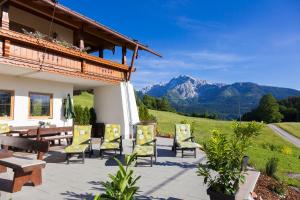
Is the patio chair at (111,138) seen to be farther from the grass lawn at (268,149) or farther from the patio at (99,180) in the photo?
the grass lawn at (268,149)

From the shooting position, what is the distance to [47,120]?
14.0m

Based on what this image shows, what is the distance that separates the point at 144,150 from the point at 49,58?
5309 millimetres

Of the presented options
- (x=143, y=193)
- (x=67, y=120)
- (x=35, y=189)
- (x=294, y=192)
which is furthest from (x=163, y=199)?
(x=67, y=120)

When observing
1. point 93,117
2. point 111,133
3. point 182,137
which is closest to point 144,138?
point 111,133

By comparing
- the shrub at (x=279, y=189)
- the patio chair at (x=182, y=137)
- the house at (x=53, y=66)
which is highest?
the house at (x=53, y=66)

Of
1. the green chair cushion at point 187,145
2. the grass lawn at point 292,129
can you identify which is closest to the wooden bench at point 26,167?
the green chair cushion at point 187,145

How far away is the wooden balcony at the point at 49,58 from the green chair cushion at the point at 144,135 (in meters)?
4.14

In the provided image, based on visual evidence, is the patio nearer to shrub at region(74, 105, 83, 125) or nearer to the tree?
shrub at region(74, 105, 83, 125)

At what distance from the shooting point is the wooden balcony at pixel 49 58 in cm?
929

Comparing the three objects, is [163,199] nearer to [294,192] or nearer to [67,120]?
[294,192]

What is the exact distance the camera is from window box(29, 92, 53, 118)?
43.2 ft

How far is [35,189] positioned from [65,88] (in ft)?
31.1

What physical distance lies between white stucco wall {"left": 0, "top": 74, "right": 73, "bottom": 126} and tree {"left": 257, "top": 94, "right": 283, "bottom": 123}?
228 feet

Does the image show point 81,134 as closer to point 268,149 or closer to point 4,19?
point 4,19
